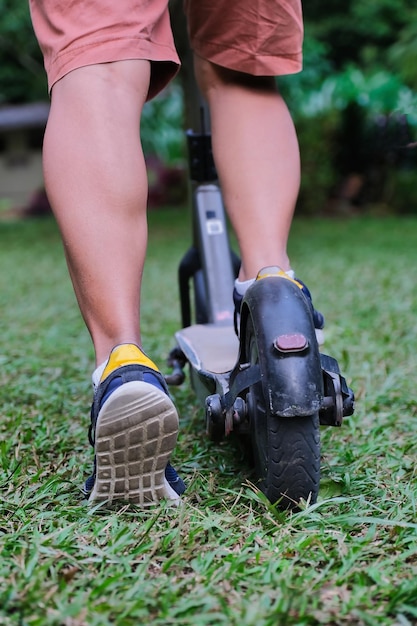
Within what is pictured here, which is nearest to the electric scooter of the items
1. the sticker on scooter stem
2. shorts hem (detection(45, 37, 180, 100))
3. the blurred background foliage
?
shorts hem (detection(45, 37, 180, 100))

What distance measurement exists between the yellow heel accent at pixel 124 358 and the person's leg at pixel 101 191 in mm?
27

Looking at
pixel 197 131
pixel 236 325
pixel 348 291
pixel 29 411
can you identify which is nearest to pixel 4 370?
pixel 29 411

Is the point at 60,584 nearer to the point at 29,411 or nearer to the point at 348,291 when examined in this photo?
the point at 29,411

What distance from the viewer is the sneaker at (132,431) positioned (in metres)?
0.96

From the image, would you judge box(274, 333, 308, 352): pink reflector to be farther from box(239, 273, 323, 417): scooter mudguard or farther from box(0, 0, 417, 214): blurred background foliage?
box(0, 0, 417, 214): blurred background foliage

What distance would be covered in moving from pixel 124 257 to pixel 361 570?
56cm

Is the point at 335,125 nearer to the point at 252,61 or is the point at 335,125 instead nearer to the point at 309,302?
the point at 252,61

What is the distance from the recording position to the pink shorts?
109 centimetres

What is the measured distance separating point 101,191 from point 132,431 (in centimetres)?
37

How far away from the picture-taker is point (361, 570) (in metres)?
Answer: 0.87

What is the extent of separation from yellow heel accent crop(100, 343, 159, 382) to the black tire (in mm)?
170

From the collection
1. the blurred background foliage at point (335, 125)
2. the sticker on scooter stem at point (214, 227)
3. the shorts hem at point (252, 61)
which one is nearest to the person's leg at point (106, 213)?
the shorts hem at point (252, 61)

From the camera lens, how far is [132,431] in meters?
0.96

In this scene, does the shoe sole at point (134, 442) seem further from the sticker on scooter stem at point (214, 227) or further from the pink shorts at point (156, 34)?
the sticker on scooter stem at point (214, 227)
